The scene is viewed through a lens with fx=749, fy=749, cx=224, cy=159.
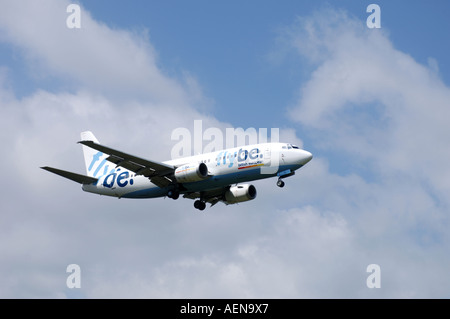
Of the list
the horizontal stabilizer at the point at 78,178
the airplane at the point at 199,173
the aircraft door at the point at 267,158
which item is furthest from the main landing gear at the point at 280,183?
the horizontal stabilizer at the point at 78,178

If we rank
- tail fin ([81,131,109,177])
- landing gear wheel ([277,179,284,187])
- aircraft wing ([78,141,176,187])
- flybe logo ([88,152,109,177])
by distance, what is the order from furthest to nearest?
tail fin ([81,131,109,177]), flybe logo ([88,152,109,177]), aircraft wing ([78,141,176,187]), landing gear wheel ([277,179,284,187])

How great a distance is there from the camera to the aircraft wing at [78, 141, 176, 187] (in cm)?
6302

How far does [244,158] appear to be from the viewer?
62.8 meters

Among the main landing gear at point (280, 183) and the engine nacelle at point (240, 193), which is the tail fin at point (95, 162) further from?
the main landing gear at point (280, 183)

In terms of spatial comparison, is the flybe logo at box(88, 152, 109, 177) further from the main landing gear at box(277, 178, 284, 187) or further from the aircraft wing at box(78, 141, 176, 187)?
the main landing gear at box(277, 178, 284, 187)

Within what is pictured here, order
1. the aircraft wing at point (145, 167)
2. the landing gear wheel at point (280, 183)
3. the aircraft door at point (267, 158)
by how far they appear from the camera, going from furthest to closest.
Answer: the aircraft wing at point (145, 167) < the aircraft door at point (267, 158) < the landing gear wheel at point (280, 183)

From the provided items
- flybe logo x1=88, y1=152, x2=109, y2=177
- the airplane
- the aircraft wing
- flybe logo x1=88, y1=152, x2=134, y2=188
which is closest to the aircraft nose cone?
the airplane

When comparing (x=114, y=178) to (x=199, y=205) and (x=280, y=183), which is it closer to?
(x=199, y=205)

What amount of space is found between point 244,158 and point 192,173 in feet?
15.3

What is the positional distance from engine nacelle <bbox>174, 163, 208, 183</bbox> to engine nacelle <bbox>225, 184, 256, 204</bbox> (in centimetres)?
820

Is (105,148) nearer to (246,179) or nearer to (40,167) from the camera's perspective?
(40,167)

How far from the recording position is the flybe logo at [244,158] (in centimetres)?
6247

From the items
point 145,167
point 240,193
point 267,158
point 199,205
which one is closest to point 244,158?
point 267,158

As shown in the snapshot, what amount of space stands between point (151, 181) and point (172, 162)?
2.69 meters
